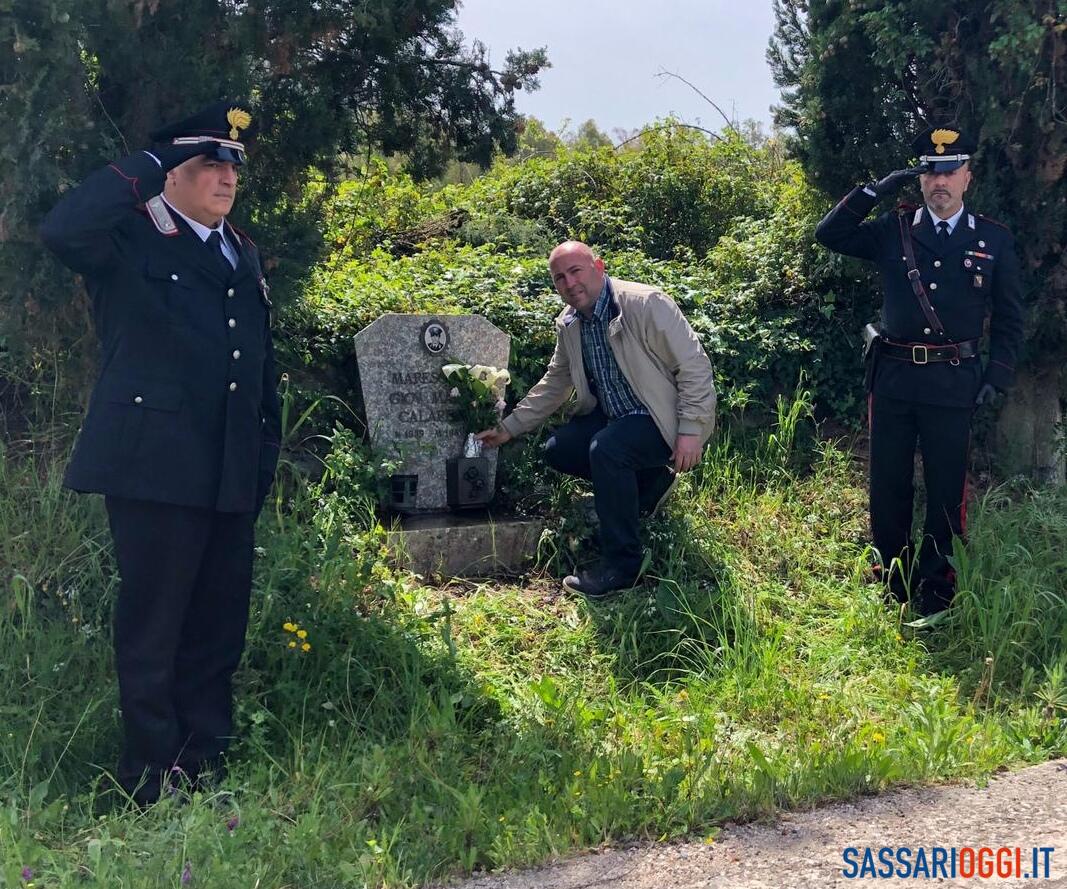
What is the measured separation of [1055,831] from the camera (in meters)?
3.37

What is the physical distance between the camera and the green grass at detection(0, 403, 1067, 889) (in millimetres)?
3238

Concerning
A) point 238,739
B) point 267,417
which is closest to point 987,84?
point 267,417

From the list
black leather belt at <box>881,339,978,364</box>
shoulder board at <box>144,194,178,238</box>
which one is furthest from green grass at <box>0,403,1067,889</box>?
shoulder board at <box>144,194,178,238</box>

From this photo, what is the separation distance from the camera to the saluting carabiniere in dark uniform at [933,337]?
16.7 ft

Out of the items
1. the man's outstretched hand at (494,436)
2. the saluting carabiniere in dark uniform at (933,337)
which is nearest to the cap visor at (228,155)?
the man's outstretched hand at (494,436)

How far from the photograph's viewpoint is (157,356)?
3502 mm

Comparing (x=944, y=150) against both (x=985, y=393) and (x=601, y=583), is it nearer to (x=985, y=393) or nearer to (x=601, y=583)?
(x=985, y=393)

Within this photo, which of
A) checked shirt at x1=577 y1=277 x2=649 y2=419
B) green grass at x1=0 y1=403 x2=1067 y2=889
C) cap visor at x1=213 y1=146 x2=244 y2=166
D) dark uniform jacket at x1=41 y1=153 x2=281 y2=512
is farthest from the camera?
→ checked shirt at x1=577 y1=277 x2=649 y2=419

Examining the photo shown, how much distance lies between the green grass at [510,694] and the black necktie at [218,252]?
1345mm

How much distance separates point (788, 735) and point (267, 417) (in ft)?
7.05

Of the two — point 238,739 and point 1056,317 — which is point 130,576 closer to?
point 238,739

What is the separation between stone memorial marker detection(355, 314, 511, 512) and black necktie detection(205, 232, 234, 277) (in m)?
1.87

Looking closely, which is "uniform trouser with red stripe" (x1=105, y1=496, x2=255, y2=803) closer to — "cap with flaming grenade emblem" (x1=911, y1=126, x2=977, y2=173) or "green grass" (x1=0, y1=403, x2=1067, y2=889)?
"green grass" (x1=0, y1=403, x2=1067, y2=889)

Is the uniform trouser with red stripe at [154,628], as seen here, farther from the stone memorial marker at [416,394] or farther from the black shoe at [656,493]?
the black shoe at [656,493]
